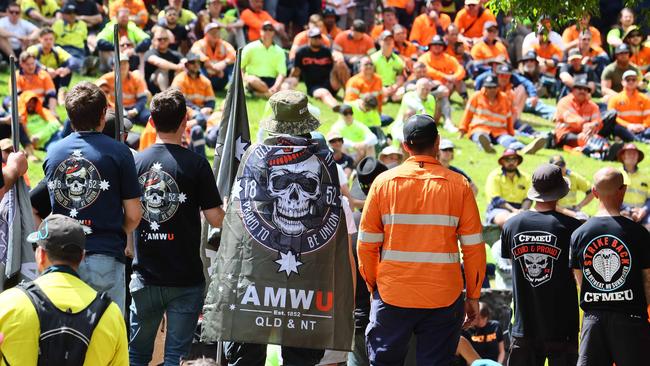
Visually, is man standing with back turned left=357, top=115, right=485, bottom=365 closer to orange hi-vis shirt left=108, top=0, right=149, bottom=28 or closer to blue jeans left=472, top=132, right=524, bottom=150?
blue jeans left=472, top=132, right=524, bottom=150

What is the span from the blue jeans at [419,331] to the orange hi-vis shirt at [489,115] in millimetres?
13667

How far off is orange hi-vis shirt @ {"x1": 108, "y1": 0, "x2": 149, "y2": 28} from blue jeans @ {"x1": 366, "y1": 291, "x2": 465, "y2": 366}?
54.4 feet

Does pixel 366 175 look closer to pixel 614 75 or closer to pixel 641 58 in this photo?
pixel 614 75

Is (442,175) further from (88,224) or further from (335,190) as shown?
(88,224)

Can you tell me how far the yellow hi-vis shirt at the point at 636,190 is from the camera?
16.5 meters

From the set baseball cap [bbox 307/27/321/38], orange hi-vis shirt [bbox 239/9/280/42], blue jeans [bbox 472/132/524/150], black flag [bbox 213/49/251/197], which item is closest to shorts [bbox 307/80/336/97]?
baseball cap [bbox 307/27/321/38]

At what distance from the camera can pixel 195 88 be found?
764 inches

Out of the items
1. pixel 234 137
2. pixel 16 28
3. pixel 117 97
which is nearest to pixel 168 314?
pixel 234 137

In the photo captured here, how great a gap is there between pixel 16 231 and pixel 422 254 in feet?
7.87

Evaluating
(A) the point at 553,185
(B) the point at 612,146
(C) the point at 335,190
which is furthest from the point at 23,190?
(B) the point at 612,146

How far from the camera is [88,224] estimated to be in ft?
21.2

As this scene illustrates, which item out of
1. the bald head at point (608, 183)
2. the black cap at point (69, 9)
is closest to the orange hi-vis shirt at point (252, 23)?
the black cap at point (69, 9)

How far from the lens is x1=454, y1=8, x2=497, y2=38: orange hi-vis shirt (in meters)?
25.3

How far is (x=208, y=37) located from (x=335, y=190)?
1533 cm
